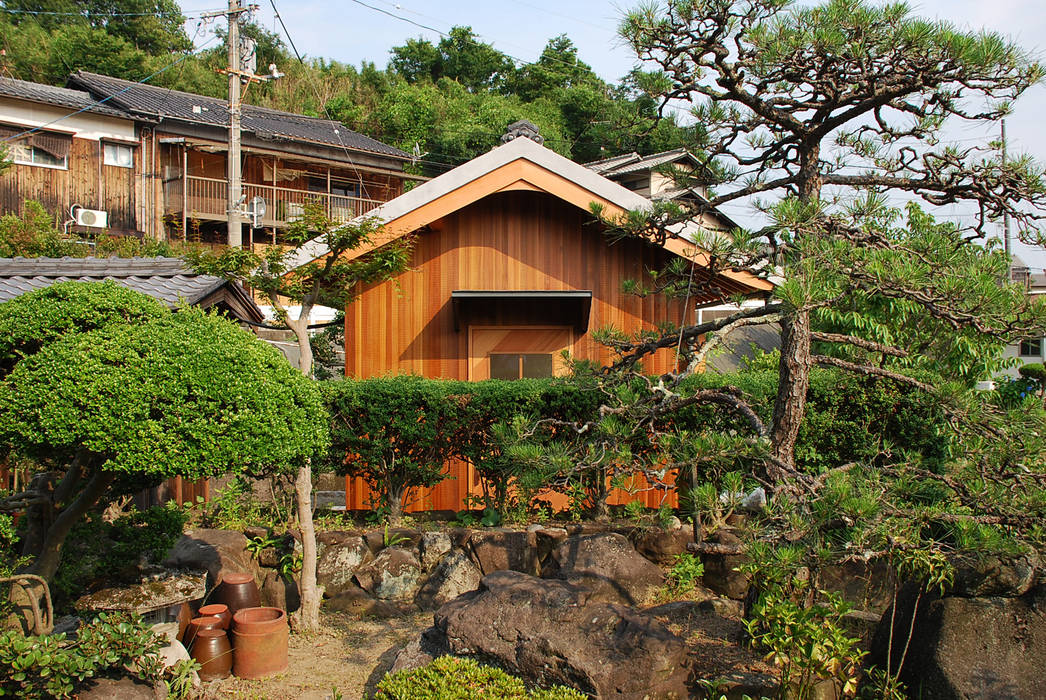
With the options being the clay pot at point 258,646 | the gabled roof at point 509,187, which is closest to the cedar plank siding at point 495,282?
the gabled roof at point 509,187

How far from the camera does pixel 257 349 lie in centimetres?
500

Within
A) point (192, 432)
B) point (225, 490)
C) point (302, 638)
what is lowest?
point (302, 638)

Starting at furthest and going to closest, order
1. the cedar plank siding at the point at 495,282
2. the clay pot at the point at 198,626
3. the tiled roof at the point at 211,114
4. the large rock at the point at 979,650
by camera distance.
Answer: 1. the tiled roof at the point at 211,114
2. the cedar plank siding at the point at 495,282
3. the clay pot at the point at 198,626
4. the large rock at the point at 979,650

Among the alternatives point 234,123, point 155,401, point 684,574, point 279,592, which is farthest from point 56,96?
point 684,574

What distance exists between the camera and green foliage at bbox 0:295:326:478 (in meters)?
4.15

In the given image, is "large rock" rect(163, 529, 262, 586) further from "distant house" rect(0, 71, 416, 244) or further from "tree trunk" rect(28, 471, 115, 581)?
"distant house" rect(0, 71, 416, 244)

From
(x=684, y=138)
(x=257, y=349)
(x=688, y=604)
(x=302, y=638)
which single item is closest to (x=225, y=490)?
(x=302, y=638)

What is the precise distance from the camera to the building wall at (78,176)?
2177cm

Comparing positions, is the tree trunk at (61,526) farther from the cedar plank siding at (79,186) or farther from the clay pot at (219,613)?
the cedar plank siding at (79,186)

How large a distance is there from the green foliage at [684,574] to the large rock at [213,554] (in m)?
3.78

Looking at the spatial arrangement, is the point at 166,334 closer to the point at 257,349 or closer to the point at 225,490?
the point at 257,349

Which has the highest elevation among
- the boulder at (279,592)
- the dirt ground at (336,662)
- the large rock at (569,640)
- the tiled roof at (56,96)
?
the tiled roof at (56,96)

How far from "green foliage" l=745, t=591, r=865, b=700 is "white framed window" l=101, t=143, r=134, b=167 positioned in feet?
82.2

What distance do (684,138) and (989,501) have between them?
291 cm
